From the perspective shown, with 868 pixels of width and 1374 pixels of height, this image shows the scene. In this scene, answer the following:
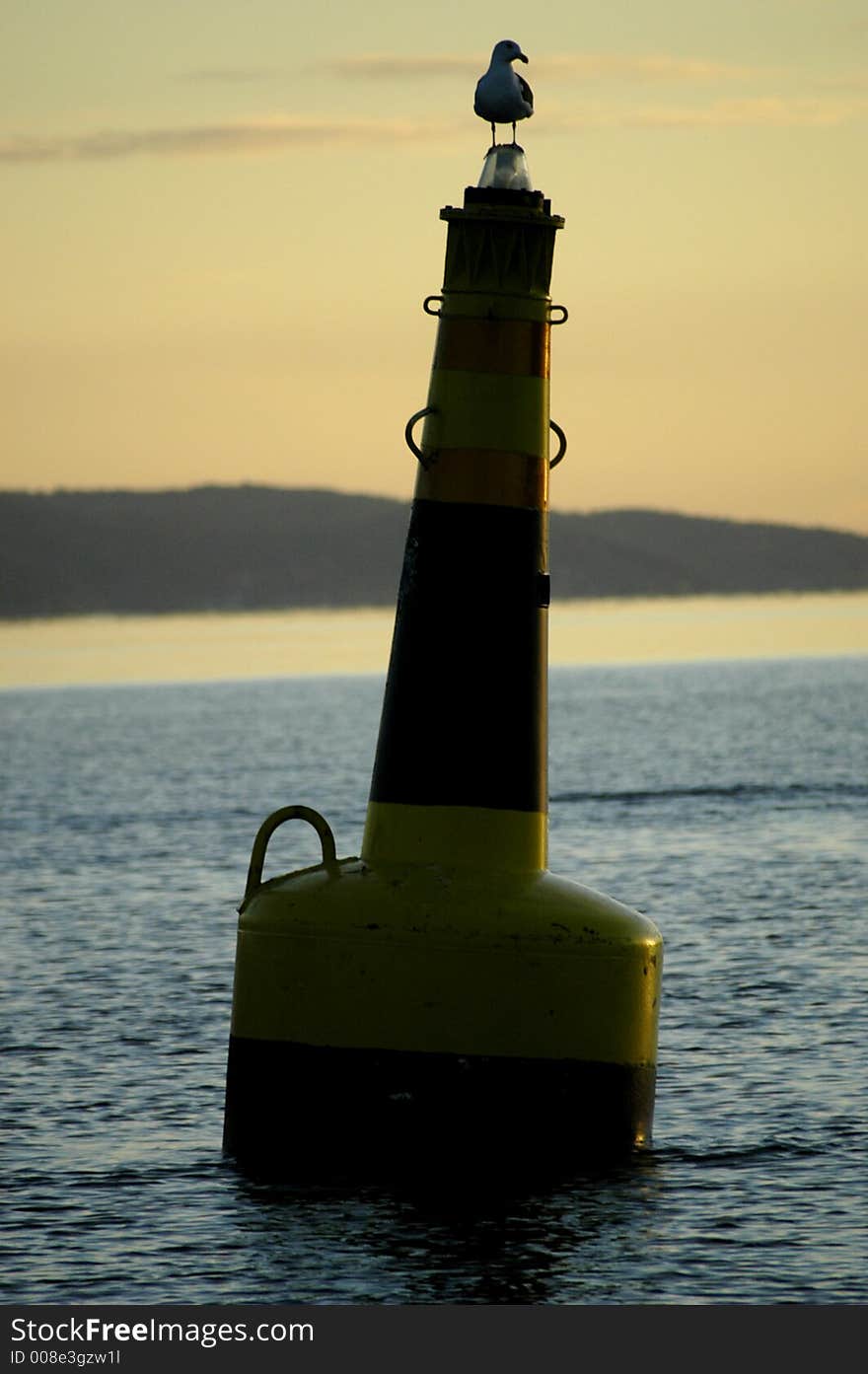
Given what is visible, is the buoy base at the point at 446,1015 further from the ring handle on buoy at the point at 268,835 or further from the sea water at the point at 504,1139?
the sea water at the point at 504,1139

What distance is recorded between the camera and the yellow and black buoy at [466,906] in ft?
45.3

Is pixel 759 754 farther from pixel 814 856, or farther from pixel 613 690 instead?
pixel 613 690

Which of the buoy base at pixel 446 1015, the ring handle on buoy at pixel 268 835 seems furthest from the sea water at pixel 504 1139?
the ring handle on buoy at pixel 268 835

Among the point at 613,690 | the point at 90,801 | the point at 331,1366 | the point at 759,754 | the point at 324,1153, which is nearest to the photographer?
the point at 331,1366

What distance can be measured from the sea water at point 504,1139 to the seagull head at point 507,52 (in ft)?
21.8

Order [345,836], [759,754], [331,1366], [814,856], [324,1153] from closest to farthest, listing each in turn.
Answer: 1. [331,1366]
2. [324,1153]
3. [814,856]
4. [345,836]
5. [759,754]

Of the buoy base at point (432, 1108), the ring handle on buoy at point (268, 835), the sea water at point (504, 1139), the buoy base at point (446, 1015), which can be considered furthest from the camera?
the ring handle on buoy at point (268, 835)

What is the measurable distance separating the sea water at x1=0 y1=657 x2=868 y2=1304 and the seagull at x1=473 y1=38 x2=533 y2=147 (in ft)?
20.6

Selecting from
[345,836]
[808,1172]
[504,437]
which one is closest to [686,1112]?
[808,1172]

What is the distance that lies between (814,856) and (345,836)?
1367 cm

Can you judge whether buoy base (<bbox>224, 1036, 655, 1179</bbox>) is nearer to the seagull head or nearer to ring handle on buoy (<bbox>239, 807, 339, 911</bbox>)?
ring handle on buoy (<bbox>239, 807, 339, 911</bbox>)

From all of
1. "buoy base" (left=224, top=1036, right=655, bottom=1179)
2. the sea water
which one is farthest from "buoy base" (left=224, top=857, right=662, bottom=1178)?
the sea water

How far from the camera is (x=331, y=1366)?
11758mm

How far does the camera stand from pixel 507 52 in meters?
15.0
